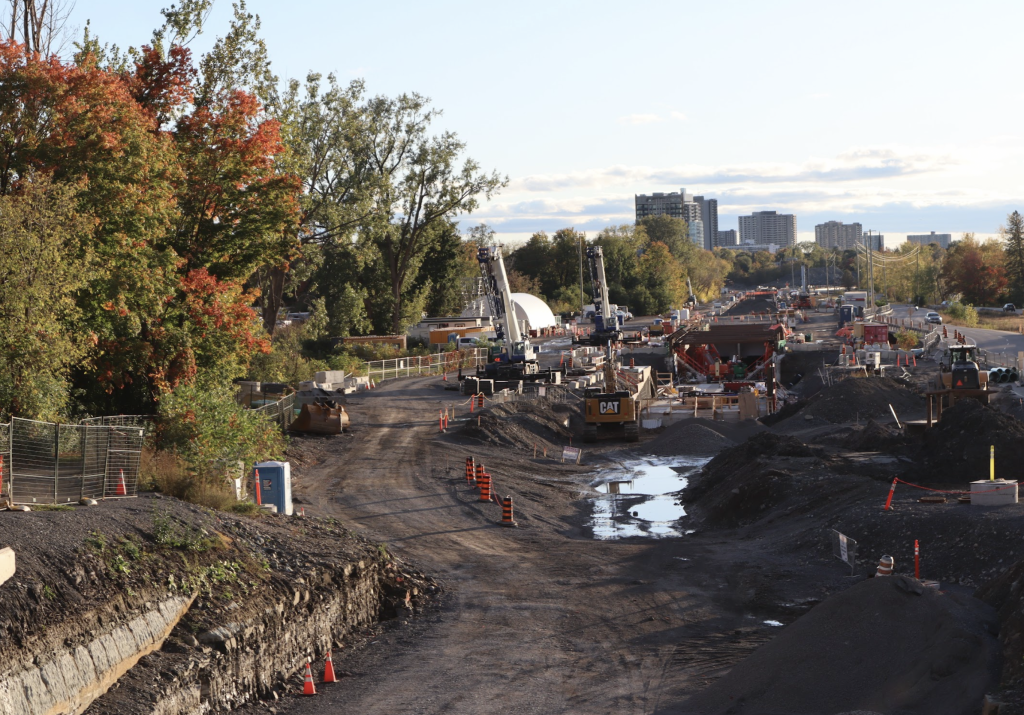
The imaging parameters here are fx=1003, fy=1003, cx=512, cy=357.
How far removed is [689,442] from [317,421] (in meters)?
15.7

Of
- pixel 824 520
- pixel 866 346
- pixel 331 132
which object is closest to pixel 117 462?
pixel 824 520

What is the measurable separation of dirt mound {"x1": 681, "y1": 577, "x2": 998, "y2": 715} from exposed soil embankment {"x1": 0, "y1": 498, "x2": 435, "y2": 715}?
717 cm

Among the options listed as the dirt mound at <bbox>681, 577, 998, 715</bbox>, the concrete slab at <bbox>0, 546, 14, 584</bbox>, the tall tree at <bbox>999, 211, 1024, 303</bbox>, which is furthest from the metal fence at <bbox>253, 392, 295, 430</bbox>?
the tall tree at <bbox>999, 211, 1024, 303</bbox>

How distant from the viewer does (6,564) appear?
13664 millimetres

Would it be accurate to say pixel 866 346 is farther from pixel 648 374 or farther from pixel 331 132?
pixel 331 132

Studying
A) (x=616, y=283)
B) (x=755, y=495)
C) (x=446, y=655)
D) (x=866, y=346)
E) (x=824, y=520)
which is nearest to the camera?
(x=446, y=655)

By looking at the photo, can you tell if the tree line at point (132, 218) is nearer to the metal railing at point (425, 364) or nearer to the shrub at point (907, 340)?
the metal railing at point (425, 364)

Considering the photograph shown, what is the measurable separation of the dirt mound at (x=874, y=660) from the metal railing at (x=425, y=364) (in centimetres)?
4606

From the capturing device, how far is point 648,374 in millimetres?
61500

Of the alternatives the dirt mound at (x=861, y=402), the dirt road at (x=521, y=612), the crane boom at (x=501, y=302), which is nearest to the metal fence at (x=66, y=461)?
the dirt road at (x=521, y=612)

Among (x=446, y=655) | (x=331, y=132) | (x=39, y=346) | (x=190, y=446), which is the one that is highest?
(x=331, y=132)

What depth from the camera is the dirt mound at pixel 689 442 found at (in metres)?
42.4

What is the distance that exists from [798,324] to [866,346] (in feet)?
133

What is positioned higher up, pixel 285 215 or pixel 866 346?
pixel 285 215
